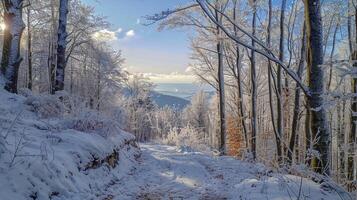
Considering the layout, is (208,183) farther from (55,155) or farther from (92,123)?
(55,155)

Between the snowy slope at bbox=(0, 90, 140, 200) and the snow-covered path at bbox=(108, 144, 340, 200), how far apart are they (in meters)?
0.50

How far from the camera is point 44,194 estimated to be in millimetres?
4711

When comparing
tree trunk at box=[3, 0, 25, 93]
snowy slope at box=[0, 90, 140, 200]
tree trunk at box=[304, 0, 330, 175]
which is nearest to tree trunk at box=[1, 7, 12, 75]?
tree trunk at box=[3, 0, 25, 93]

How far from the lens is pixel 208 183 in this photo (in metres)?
8.24

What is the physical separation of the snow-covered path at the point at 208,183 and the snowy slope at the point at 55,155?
498mm

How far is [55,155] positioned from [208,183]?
12.3 feet

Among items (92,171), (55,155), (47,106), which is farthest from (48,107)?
(55,155)

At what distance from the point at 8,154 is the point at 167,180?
14.0ft

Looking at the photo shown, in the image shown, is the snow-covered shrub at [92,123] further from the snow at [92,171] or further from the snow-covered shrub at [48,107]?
the snow-covered shrub at [48,107]

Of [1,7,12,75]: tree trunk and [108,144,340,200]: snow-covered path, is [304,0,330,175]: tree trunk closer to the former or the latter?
[108,144,340,200]: snow-covered path

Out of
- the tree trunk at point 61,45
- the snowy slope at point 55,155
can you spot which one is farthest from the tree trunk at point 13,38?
the tree trunk at point 61,45

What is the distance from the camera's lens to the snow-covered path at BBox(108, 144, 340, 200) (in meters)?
5.66

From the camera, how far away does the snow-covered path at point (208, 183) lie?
18.6ft

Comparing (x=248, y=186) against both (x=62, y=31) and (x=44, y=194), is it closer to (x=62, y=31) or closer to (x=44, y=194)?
(x=44, y=194)
